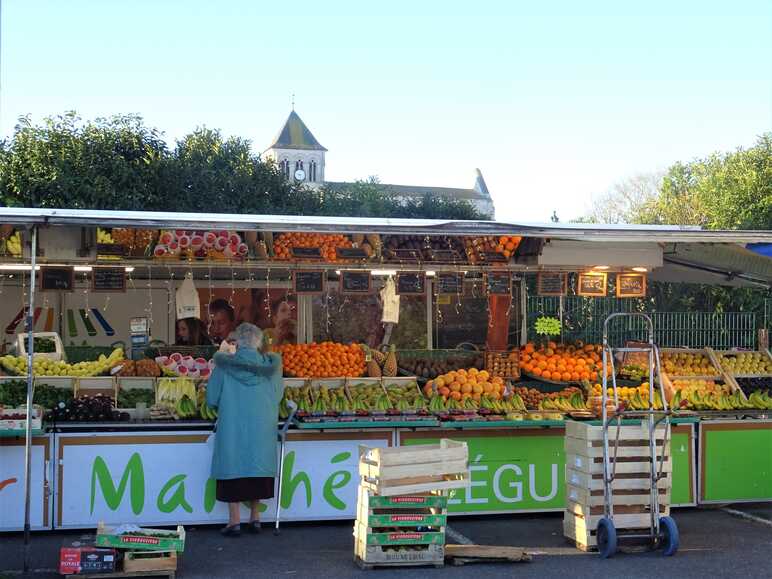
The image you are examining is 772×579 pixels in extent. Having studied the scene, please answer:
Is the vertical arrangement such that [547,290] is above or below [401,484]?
above

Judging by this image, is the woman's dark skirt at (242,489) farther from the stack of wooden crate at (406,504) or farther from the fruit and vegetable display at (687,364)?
the fruit and vegetable display at (687,364)

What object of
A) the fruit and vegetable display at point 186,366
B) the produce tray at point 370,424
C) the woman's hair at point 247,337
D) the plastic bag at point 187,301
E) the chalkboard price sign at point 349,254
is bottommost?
the produce tray at point 370,424

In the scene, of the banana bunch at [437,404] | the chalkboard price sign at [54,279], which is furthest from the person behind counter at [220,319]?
the banana bunch at [437,404]

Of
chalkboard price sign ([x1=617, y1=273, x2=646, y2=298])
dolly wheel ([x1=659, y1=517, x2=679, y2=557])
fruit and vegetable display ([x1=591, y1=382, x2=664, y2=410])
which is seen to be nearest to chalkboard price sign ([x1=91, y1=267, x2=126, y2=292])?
fruit and vegetable display ([x1=591, y1=382, x2=664, y2=410])

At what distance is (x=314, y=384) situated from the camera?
10.3 metres

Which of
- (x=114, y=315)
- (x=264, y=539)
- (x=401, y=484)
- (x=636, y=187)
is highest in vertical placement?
(x=636, y=187)

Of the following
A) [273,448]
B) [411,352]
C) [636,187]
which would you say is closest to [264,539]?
[273,448]

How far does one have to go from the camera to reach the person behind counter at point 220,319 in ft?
52.3

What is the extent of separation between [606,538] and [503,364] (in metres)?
4.49

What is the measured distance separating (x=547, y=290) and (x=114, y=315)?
7.67m

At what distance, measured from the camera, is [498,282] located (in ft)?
36.6

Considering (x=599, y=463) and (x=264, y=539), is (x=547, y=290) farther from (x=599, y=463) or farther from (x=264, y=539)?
(x=264, y=539)

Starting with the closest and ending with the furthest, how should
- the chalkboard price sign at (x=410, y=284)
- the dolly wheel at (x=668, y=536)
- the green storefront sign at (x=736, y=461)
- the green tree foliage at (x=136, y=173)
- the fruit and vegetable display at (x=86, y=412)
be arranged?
the dolly wheel at (x=668, y=536)
the fruit and vegetable display at (x=86, y=412)
the green storefront sign at (x=736, y=461)
the chalkboard price sign at (x=410, y=284)
the green tree foliage at (x=136, y=173)

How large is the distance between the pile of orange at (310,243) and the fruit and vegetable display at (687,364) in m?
3.91
